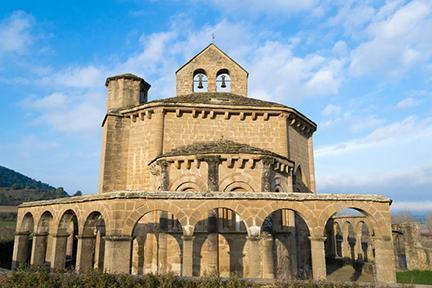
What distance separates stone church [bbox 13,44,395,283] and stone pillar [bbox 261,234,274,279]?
40 millimetres

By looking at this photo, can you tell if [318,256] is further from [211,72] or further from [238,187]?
[211,72]

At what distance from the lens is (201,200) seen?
9.83 meters

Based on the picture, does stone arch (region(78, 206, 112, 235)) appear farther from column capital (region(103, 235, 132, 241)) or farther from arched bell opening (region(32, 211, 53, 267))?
arched bell opening (region(32, 211, 53, 267))

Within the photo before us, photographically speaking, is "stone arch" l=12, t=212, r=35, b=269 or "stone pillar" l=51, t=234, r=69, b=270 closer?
"stone pillar" l=51, t=234, r=69, b=270

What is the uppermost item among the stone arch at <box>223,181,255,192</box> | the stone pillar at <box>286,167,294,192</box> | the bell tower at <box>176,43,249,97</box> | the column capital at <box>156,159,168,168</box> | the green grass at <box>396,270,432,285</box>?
the bell tower at <box>176,43,249,97</box>

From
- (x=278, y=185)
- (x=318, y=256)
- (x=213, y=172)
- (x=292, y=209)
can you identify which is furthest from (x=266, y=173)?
(x=318, y=256)

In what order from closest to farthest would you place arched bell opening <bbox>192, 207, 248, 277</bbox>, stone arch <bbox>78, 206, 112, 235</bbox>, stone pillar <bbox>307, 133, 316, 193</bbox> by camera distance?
1. stone arch <bbox>78, 206, 112, 235</bbox>
2. arched bell opening <bbox>192, 207, 248, 277</bbox>
3. stone pillar <bbox>307, 133, 316, 193</bbox>

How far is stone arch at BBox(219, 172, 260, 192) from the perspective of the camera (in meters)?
13.0

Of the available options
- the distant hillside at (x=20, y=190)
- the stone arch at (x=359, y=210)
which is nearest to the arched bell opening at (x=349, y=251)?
the stone arch at (x=359, y=210)

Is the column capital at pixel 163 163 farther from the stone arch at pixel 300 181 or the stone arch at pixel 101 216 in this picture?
the stone arch at pixel 300 181

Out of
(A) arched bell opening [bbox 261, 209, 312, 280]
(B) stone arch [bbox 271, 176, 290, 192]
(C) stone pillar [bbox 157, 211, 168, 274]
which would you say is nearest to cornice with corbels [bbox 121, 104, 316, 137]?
(B) stone arch [bbox 271, 176, 290, 192]

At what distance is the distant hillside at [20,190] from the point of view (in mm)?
77344

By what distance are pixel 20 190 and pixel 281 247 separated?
9893cm

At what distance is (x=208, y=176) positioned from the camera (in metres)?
12.6
